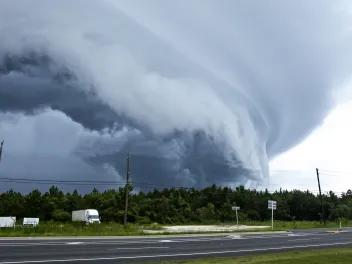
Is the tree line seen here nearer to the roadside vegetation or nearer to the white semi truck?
the roadside vegetation

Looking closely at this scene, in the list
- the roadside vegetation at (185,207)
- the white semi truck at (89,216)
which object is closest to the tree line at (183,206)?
the roadside vegetation at (185,207)

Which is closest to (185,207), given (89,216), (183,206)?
(183,206)

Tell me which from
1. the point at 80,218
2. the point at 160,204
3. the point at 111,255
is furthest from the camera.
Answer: the point at 160,204

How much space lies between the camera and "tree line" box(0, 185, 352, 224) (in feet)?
303

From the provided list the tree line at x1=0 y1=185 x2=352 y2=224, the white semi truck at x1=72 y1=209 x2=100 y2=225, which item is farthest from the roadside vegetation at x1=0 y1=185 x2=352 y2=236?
the white semi truck at x1=72 y1=209 x2=100 y2=225

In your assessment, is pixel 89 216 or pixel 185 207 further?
pixel 185 207

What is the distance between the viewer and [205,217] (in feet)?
319

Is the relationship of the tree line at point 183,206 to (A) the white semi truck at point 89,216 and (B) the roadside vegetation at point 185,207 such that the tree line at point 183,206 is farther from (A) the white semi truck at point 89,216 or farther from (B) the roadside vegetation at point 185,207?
(A) the white semi truck at point 89,216

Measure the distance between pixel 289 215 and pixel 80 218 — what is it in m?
70.4

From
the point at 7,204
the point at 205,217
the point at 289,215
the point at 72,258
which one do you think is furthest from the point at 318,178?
the point at 7,204

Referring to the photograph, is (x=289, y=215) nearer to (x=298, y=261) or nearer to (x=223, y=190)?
(x=223, y=190)

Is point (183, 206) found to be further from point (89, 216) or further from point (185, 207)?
point (89, 216)

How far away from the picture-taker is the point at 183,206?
9925 centimetres

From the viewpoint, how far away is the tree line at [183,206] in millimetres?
92500
